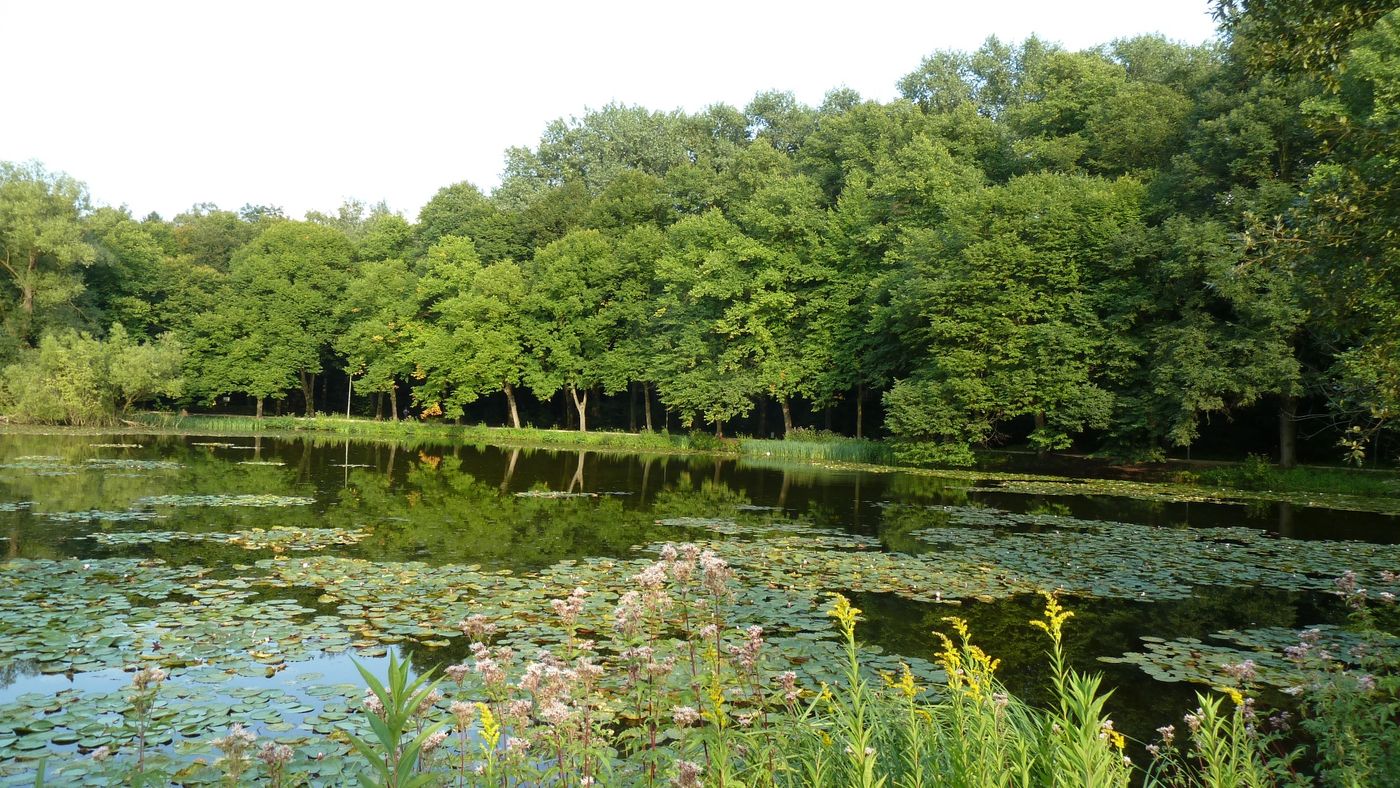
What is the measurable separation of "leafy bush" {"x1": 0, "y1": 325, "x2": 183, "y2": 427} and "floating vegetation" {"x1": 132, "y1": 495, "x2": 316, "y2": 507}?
26.3 m

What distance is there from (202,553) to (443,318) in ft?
129

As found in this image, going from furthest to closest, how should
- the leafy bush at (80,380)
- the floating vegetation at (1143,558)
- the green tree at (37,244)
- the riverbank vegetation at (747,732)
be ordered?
the green tree at (37,244), the leafy bush at (80,380), the floating vegetation at (1143,558), the riverbank vegetation at (747,732)

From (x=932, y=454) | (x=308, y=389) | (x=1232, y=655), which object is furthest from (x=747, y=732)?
(x=308, y=389)

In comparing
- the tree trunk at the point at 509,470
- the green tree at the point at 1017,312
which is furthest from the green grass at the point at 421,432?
the green tree at the point at 1017,312

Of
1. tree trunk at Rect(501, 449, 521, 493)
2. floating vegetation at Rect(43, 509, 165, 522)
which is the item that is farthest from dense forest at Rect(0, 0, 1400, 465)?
floating vegetation at Rect(43, 509, 165, 522)

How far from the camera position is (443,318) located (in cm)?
4944

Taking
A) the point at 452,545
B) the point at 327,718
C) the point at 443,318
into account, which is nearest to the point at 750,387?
the point at 443,318

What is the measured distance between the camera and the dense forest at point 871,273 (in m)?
24.5

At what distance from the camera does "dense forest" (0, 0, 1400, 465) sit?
24547 millimetres

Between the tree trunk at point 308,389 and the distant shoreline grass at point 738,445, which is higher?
the tree trunk at point 308,389

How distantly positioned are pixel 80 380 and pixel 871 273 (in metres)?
35.9

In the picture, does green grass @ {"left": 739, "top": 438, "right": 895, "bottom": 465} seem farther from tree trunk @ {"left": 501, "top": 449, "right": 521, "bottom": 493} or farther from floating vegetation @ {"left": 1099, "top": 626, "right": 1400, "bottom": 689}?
floating vegetation @ {"left": 1099, "top": 626, "right": 1400, "bottom": 689}

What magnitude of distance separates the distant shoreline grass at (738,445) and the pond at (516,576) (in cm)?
416

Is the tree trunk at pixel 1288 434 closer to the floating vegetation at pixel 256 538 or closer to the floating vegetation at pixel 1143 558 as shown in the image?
the floating vegetation at pixel 1143 558
